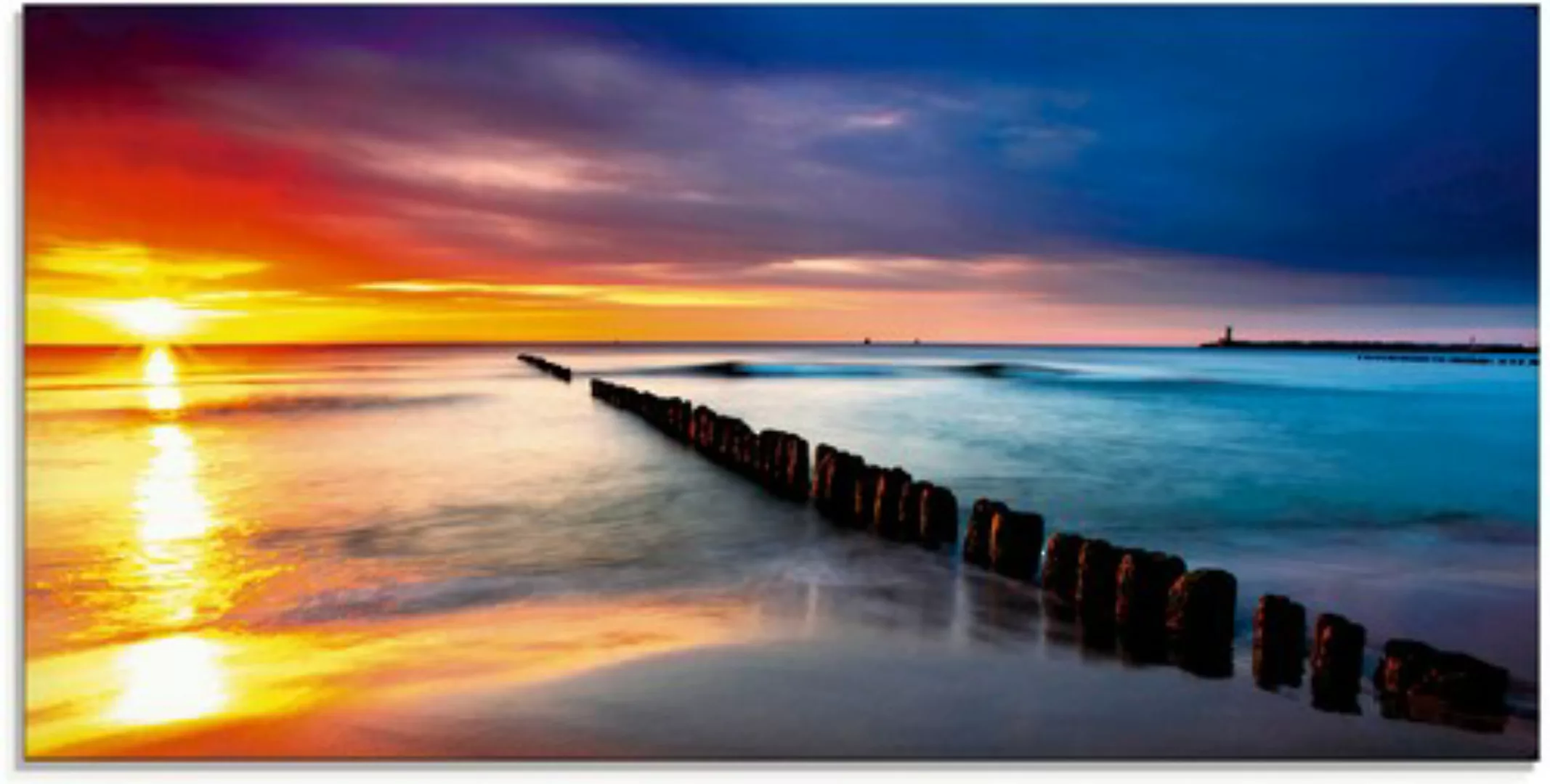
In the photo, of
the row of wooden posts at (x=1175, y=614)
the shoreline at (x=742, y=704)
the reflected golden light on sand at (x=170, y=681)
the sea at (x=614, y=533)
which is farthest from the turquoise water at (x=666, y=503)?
the shoreline at (x=742, y=704)

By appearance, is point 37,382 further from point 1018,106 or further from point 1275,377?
point 1275,377

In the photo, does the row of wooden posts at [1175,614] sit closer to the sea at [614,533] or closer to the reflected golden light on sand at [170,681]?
the sea at [614,533]

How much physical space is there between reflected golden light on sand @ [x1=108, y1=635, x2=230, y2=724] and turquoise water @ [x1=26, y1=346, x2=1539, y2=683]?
1.23 ft

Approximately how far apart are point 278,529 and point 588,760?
208 inches

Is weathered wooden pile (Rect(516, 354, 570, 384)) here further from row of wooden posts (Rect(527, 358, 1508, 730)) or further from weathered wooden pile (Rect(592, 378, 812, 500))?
row of wooden posts (Rect(527, 358, 1508, 730))

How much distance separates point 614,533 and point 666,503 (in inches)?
58.5

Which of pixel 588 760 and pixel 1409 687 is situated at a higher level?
pixel 1409 687

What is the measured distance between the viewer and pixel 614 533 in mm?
7973

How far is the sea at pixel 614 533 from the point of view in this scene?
5.18m

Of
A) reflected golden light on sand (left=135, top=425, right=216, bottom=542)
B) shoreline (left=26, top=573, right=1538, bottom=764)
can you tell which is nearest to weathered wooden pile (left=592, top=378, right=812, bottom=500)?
shoreline (left=26, top=573, right=1538, bottom=764)

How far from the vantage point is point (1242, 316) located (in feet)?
31.3

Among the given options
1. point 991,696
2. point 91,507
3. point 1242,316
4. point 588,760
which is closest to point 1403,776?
point 991,696

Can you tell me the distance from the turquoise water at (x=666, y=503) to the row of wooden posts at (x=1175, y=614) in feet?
1.72

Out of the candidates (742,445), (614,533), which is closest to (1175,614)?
(614,533)
